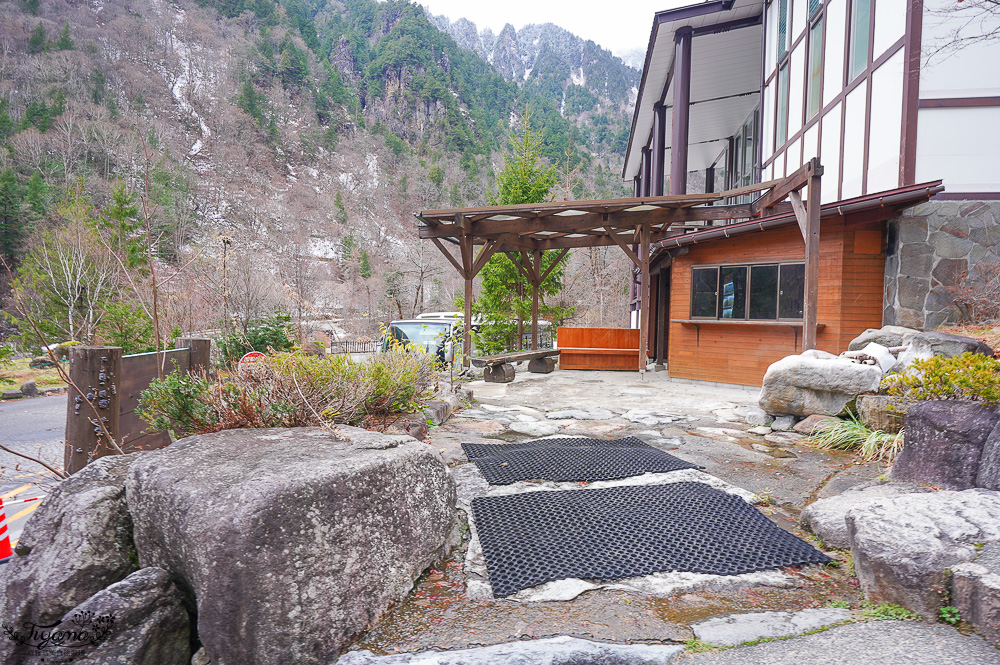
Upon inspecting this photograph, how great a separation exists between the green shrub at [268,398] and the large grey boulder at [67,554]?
759mm

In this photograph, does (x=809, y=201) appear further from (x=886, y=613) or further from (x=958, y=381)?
(x=886, y=613)

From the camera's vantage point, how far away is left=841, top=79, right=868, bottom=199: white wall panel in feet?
26.1

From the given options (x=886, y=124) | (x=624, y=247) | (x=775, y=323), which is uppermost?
(x=886, y=124)

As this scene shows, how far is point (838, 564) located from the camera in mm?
2488

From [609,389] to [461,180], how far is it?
42.3 m

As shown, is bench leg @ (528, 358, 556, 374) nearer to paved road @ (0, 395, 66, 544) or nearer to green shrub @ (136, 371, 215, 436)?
paved road @ (0, 395, 66, 544)

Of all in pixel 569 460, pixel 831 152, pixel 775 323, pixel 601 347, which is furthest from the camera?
pixel 601 347

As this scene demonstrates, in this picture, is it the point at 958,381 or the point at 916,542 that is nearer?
the point at 916,542

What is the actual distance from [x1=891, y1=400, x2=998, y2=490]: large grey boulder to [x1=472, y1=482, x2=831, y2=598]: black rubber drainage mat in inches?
45.3

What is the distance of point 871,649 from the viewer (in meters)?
1.78

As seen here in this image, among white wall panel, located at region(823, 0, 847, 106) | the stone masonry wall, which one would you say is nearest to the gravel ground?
the stone masonry wall

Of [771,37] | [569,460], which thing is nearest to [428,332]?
[569,460]

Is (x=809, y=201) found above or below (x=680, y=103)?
below

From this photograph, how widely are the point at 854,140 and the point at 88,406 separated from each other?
10.7 metres
